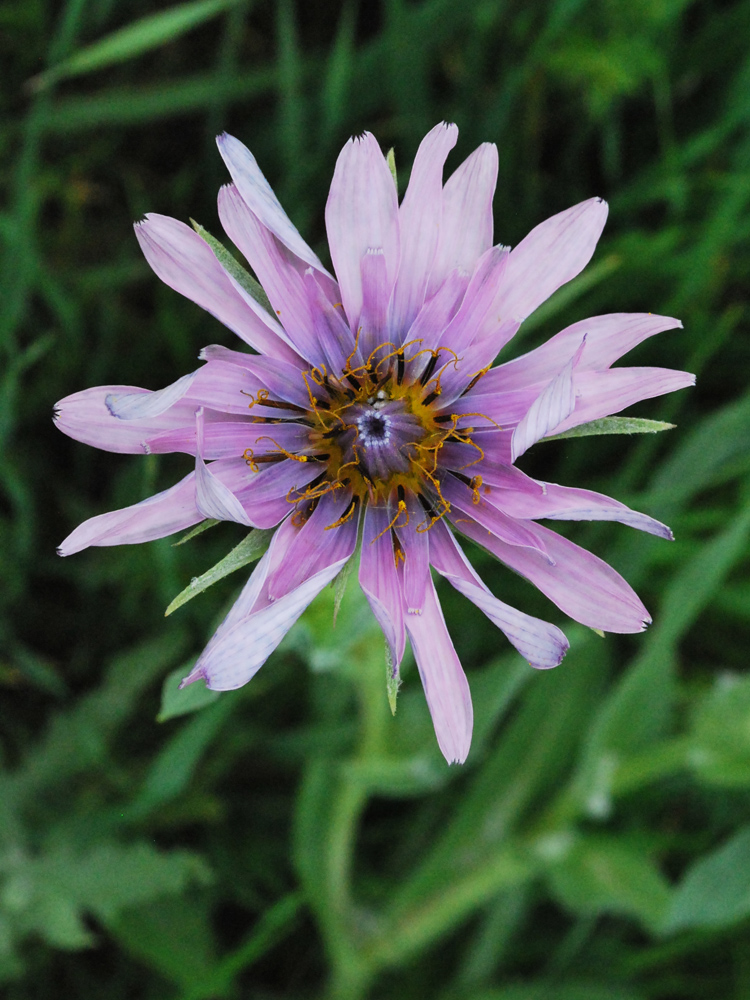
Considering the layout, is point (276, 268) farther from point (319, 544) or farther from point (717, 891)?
point (717, 891)

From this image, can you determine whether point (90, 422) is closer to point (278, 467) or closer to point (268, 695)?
point (278, 467)

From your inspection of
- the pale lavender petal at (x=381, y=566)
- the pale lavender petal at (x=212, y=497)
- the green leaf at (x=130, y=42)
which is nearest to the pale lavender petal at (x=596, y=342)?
the pale lavender petal at (x=381, y=566)

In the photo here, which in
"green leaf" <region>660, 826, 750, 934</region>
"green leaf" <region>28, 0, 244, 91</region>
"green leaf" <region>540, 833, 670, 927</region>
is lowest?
"green leaf" <region>540, 833, 670, 927</region>

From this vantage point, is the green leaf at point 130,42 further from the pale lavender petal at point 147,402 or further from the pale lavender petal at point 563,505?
the pale lavender petal at point 563,505

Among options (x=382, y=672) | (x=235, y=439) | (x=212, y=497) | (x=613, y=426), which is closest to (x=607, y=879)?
(x=382, y=672)

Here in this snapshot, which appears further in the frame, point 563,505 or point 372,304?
point 372,304

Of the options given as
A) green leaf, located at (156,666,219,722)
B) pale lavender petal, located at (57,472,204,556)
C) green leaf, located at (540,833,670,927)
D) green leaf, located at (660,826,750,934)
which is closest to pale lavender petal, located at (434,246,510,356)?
pale lavender petal, located at (57,472,204,556)

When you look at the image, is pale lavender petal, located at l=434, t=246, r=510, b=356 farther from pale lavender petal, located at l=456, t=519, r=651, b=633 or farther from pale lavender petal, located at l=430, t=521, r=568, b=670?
pale lavender petal, located at l=430, t=521, r=568, b=670
